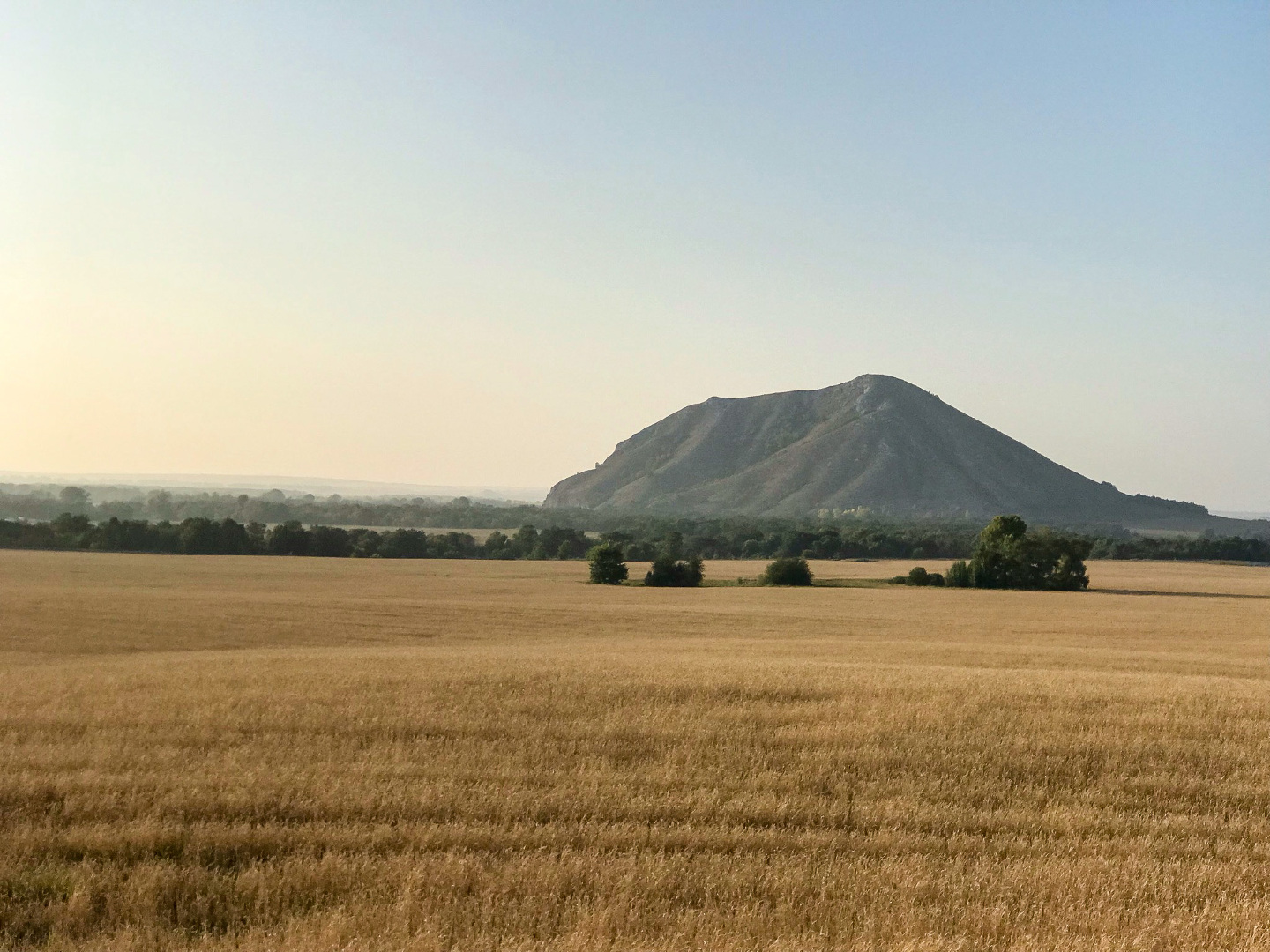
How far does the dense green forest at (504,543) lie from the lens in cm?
10938

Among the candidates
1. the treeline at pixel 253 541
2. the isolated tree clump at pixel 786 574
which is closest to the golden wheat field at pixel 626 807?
the isolated tree clump at pixel 786 574

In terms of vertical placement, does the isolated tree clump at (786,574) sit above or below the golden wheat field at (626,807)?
below

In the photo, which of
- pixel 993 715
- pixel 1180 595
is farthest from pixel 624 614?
pixel 1180 595

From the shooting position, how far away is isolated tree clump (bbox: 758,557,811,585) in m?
91.1

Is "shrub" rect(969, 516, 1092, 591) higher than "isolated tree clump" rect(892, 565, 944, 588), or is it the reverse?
"shrub" rect(969, 516, 1092, 591)

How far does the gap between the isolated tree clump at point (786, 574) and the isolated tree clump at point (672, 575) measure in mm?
6456

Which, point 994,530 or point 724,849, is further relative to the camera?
point 994,530

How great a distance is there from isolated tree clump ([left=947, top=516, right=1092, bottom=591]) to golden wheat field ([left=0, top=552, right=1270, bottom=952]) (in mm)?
67490

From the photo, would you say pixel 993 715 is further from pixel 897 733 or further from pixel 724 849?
pixel 724 849

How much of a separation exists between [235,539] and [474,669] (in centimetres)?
9947

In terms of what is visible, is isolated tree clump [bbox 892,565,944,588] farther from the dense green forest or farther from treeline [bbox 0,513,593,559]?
treeline [bbox 0,513,593,559]

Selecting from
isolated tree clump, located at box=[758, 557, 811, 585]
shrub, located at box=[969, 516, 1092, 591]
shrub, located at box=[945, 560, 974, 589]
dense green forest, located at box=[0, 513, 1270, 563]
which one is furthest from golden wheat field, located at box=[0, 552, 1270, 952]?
dense green forest, located at box=[0, 513, 1270, 563]

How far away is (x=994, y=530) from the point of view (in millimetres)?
95062

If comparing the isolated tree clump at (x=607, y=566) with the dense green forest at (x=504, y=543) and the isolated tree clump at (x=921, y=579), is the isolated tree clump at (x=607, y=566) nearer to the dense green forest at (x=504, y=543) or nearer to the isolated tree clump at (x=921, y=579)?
the dense green forest at (x=504, y=543)
